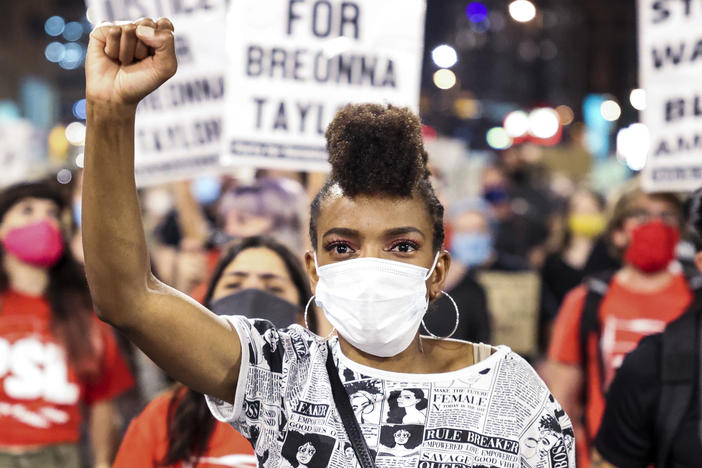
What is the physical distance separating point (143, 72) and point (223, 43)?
4.59 m

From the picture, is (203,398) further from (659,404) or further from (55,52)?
(55,52)

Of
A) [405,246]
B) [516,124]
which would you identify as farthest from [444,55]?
[405,246]

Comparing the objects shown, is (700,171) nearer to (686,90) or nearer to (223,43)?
(686,90)

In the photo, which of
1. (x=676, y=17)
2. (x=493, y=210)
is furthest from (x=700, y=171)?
(x=493, y=210)

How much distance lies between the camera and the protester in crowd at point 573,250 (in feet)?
29.3

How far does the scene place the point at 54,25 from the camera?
57.5 metres

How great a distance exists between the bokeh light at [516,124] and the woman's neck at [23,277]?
35.2m

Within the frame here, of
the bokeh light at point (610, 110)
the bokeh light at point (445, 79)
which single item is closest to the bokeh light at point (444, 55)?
the bokeh light at point (445, 79)

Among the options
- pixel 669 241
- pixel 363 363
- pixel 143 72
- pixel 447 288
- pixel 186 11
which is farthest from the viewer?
pixel 447 288

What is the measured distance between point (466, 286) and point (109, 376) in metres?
2.74

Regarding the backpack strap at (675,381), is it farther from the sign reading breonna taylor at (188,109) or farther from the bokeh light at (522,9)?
the bokeh light at (522,9)

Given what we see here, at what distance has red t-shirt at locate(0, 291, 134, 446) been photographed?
4.94 metres

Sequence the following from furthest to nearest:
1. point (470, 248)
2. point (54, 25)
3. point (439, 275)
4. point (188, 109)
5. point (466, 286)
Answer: point (54, 25)
point (470, 248)
point (466, 286)
point (188, 109)
point (439, 275)

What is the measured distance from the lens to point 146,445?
11.9ft
